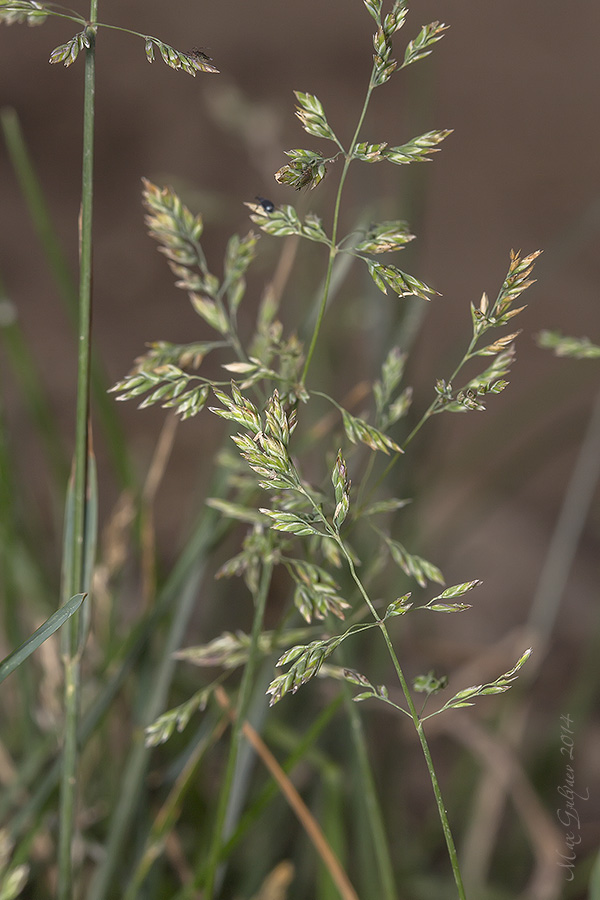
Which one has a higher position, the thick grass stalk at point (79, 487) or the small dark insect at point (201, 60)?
the small dark insect at point (201, 60)

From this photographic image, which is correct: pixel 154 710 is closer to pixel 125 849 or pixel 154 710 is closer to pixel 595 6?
pixel 125 849

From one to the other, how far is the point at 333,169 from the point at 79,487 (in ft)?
4.32

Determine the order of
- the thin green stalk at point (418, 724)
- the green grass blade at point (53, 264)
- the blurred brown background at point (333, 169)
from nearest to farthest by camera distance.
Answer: the thin green stalk at point (418, 724) → the green grass blade at point (53, 264) → the blurred brown background at point (333, 169)

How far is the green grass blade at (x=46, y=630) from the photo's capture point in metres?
0.18

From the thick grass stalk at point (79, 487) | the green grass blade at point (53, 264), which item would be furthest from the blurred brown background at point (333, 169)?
the thick grass stalk at point (79, 487)

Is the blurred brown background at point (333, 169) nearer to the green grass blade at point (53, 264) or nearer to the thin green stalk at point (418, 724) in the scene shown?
the green grass blade at point (53, 264)

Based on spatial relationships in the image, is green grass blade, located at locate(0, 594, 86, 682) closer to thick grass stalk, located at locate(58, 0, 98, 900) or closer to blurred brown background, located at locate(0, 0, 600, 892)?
thick grass stalk, located at locate(58, 0, 98, 900)

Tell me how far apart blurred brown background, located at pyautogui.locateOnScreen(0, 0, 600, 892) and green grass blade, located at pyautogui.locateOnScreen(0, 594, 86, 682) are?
0.94 metres

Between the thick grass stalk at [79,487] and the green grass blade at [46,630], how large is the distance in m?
0.03

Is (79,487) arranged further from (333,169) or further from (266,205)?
(333,169)

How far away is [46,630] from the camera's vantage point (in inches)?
7.1

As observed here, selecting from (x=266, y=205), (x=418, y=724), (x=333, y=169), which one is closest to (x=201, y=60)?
(x=266, y=205)

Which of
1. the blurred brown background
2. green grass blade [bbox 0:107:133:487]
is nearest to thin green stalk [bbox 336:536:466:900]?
green grass blade [bbox 0:107:133:487]

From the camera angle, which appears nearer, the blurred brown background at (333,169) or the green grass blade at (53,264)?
the green grass blade at (53,264)
